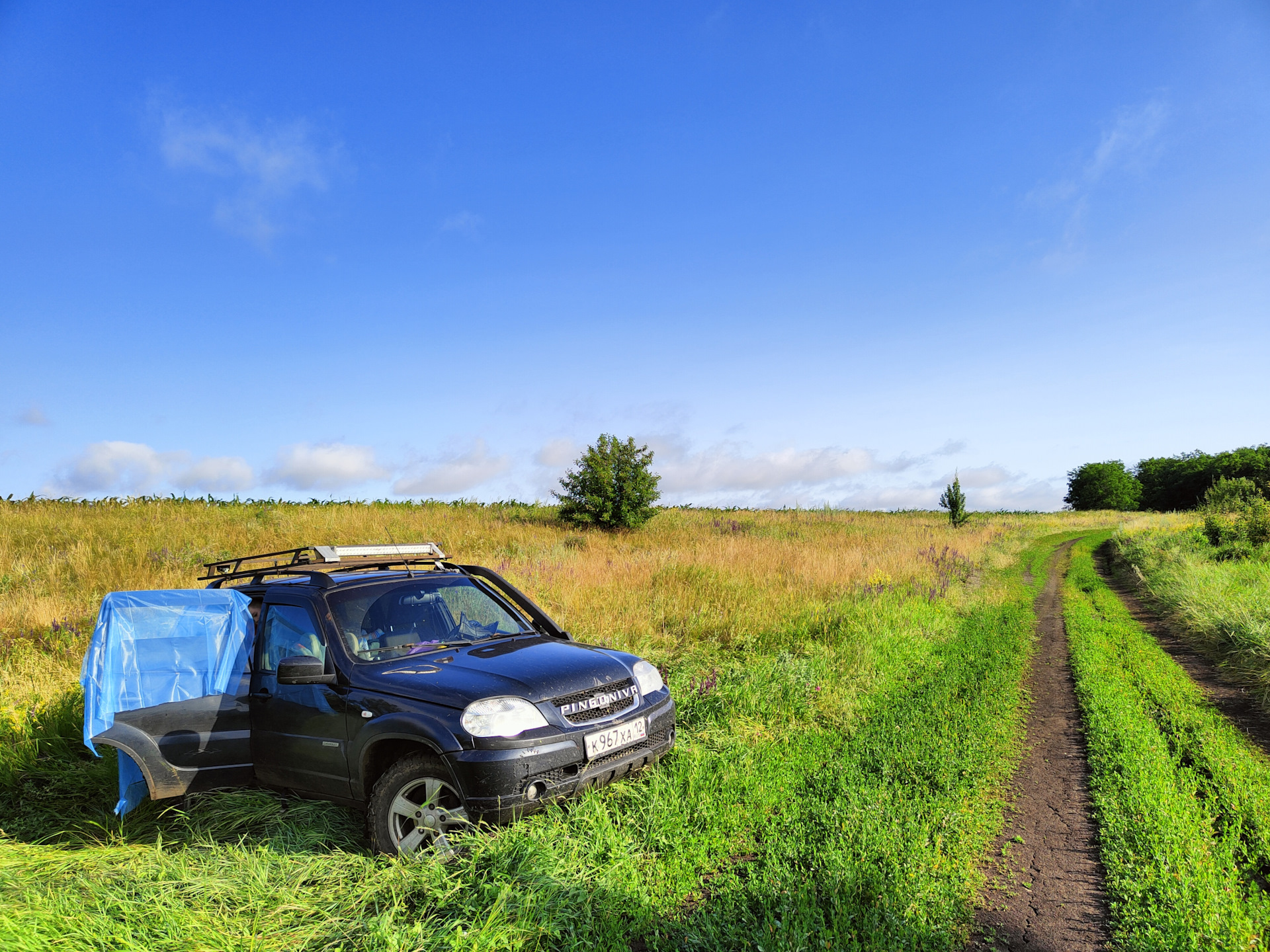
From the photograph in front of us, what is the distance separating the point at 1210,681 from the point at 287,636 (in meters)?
10.9

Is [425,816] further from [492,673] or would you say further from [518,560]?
[518,560]

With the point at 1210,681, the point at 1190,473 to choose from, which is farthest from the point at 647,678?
the point at 1190,473

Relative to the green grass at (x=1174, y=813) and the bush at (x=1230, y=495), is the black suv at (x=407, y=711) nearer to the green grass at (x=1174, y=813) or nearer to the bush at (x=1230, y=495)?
the green grass at (x=1174, y=813)

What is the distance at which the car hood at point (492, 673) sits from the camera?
3.91m

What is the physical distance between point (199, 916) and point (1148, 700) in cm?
→ 902

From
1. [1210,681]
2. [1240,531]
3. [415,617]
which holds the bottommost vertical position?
[1210,681]

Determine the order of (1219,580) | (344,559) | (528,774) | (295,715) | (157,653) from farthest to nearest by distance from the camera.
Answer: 1. (1219,580)
2. (344,559)
3. (157,653)
4. (295,715)
5. (528,774)

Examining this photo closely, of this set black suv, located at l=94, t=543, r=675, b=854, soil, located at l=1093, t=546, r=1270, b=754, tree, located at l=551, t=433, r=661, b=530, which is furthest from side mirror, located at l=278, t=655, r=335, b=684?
tree, located at l=551, t=433, r=661, b=530

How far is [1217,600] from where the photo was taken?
11.8 meters

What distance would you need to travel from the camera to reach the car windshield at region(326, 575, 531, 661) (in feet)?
15.0

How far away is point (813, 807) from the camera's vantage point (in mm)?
4488

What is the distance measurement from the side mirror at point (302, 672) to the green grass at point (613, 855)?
1.03 m

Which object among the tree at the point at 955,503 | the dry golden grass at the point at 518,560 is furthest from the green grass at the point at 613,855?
the tree at the point at 955,503

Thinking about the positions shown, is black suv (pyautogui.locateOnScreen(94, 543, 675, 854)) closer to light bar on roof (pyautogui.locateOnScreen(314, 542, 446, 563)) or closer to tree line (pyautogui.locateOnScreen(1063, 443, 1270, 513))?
light bar on roof (pyautogui.locateOnScreen(314, 542, 446, 563))
